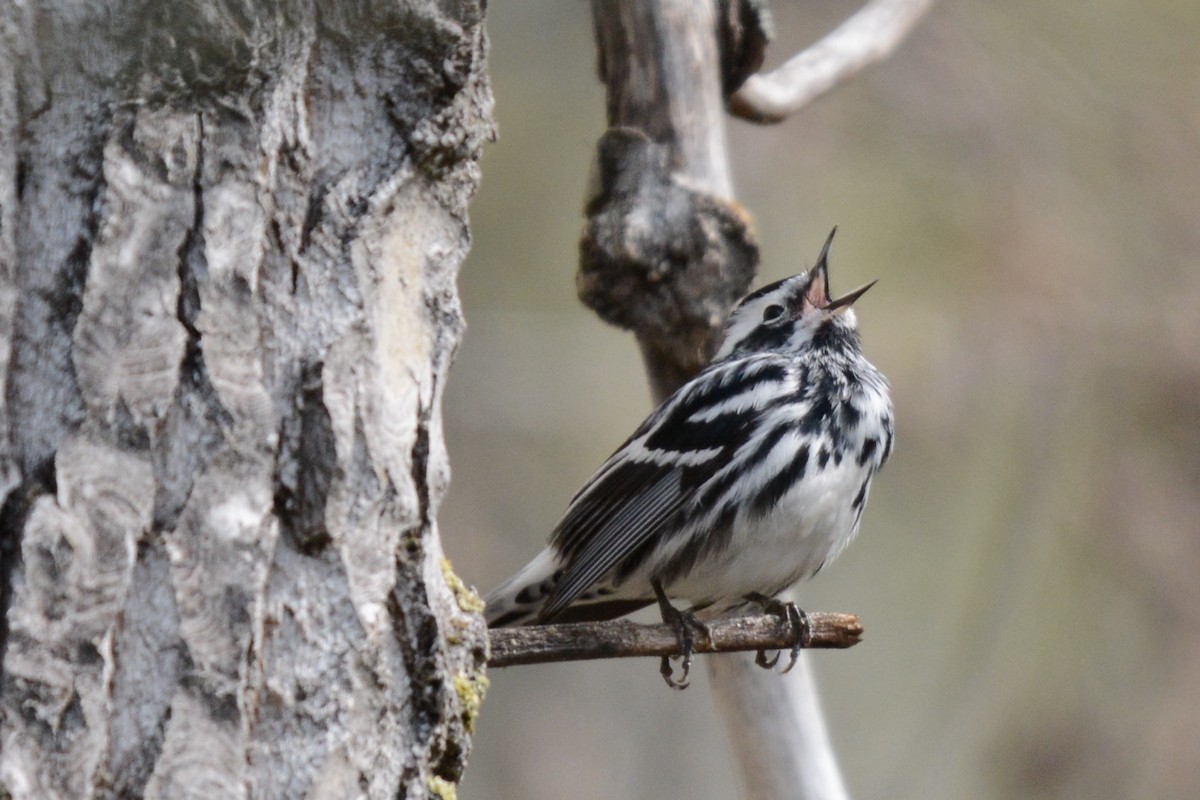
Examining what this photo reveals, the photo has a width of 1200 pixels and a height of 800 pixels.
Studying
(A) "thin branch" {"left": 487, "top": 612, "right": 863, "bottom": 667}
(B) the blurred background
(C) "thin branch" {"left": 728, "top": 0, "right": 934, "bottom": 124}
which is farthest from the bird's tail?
(B) the blurred background

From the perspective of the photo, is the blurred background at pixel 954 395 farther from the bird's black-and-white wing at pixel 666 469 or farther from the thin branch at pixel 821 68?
the bird's black-and-white wing at pixel 666 469

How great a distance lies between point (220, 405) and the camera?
2107mm

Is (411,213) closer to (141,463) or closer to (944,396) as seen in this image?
(141,463)

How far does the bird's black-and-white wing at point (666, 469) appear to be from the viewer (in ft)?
12.3

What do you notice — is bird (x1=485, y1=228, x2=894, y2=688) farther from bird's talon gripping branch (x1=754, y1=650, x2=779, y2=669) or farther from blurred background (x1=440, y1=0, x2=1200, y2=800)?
blurred background (x1=440, y1=0, x2=1200, y2=800)

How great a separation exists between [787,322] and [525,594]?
4.16 feet

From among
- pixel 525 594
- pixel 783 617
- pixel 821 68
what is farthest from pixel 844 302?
pixel 525 594

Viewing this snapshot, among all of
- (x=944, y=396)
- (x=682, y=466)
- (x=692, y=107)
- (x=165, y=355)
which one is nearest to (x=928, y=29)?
(x=944, y=396)

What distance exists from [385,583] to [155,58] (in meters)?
0.92

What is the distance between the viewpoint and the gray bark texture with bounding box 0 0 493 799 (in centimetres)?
199

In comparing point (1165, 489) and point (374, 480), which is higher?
point (374, 480)

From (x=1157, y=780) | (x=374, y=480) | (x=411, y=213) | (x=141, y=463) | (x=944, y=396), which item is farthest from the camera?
(x=944, y=396)

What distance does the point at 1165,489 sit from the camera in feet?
22.5

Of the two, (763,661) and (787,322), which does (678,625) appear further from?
(787,322)
